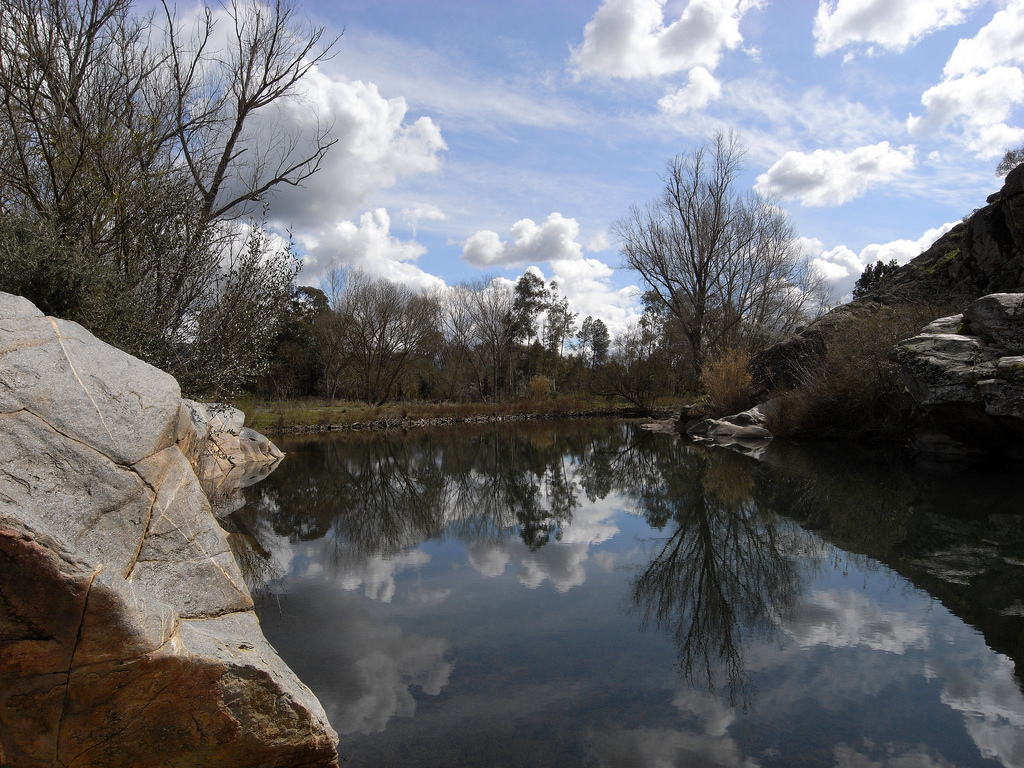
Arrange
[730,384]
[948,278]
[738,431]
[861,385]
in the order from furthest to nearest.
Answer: [730,384], [738,431], [948,278], [861,385]

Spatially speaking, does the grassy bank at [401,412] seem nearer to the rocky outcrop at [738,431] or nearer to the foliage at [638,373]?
the foliage at [638,373]

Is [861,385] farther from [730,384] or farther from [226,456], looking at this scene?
[226,456]

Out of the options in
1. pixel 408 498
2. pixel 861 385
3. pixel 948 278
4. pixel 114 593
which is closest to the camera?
pixel 114 593

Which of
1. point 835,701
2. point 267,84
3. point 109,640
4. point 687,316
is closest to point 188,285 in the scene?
point 267,84

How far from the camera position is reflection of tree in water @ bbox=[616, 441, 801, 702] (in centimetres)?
393

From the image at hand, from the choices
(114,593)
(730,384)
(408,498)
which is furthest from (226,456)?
(730,384)

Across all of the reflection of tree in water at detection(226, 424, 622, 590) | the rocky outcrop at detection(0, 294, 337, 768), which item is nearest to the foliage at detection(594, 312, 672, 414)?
the reflection of tree in water at detection(226, 424, 622, 590)

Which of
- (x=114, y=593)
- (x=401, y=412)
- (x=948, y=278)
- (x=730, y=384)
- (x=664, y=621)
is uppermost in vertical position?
(x=948, y=278)

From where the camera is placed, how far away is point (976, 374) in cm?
947

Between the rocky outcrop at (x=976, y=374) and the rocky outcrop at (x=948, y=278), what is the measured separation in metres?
2.49

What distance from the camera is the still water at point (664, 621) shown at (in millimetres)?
2975

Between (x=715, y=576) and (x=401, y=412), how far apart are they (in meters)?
24.7

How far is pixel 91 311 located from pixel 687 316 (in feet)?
82.3

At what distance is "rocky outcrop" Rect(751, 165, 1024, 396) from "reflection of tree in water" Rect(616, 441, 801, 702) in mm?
8483
